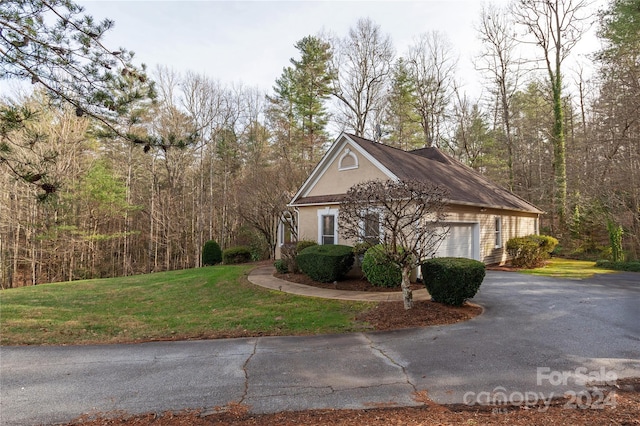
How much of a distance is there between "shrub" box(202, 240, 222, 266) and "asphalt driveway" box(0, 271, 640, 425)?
1345 cm

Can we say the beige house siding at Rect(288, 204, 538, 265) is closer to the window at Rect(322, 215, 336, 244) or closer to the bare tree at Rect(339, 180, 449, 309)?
the window at Rect(322, 215, 336, 244)

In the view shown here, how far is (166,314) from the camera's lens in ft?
26.5

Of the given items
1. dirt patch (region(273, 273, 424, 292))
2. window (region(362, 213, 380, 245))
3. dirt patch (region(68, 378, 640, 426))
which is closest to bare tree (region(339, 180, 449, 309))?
window (region(362, 213, 380, 245))

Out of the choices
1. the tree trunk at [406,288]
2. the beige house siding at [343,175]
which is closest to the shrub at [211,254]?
the beige house siding at [343,175]

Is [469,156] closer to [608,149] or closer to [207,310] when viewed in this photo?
[608,149]

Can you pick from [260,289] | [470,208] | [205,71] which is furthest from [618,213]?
[205,71]

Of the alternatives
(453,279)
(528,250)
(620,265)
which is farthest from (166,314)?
(620,265)

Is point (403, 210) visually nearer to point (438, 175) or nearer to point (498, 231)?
point (438, 175)

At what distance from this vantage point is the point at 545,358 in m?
4.63

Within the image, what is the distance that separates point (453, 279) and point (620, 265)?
12.4 metres

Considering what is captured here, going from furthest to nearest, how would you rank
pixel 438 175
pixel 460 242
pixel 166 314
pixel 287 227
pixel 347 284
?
1. pixel 287 227
2. pixel 438 175
3. pixel 460 242
4. pixel 347 284
5. pixel 166 314

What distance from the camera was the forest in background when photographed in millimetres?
15352

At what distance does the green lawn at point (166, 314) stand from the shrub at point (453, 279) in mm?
1683

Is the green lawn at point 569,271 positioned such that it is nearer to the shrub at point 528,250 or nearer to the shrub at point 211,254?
the shrub at point 528,250
